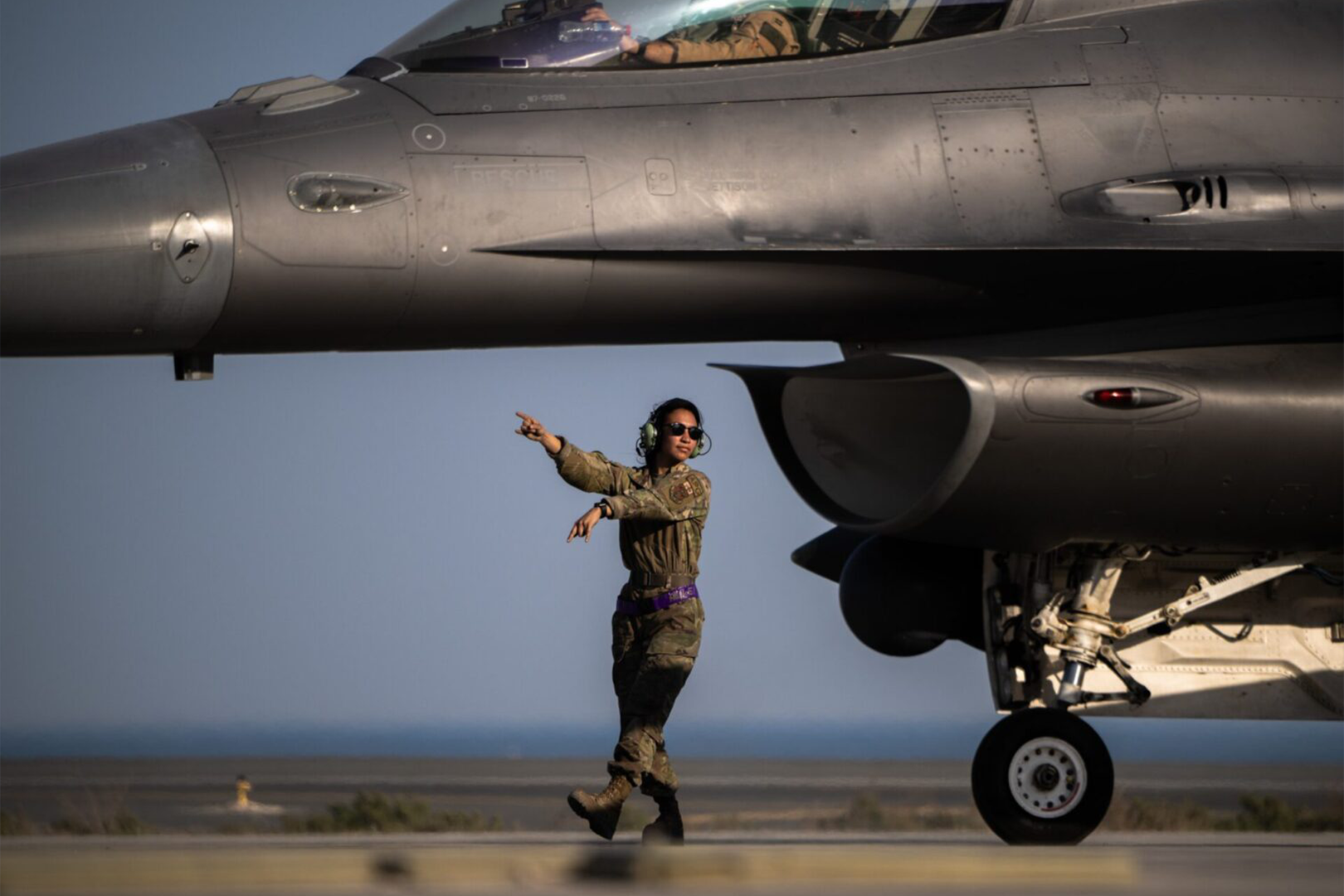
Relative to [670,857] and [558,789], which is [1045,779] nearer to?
[670,857]

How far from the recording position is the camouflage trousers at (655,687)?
7453 millimetres

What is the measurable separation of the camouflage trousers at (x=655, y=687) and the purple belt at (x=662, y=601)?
17 mm

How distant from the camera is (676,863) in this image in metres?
6.14

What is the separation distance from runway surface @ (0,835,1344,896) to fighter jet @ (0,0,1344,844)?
152 centimetres

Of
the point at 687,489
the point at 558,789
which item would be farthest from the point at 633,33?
the point at 558,789

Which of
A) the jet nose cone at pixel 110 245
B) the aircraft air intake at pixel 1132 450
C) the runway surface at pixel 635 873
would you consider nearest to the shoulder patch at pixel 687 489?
the aircraft air intake at pixel 1132 450

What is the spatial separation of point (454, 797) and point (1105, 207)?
17740 millimetres

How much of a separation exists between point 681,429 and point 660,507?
0.38 metres

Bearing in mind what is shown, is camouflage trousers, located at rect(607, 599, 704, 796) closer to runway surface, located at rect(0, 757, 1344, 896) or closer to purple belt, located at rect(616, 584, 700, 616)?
purple belt, located at rect(616, 584, 700, 616)

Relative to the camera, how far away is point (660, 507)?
7445mm

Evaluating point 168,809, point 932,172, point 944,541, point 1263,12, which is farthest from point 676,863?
point 168,809

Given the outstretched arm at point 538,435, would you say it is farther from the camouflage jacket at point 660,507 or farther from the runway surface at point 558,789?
the runway surface at point 558,789

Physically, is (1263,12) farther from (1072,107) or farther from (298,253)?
(298,253)

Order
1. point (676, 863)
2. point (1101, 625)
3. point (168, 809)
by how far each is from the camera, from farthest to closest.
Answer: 1. point (168, 809)
2. point (1101, 625)
3. point (676, 863)
